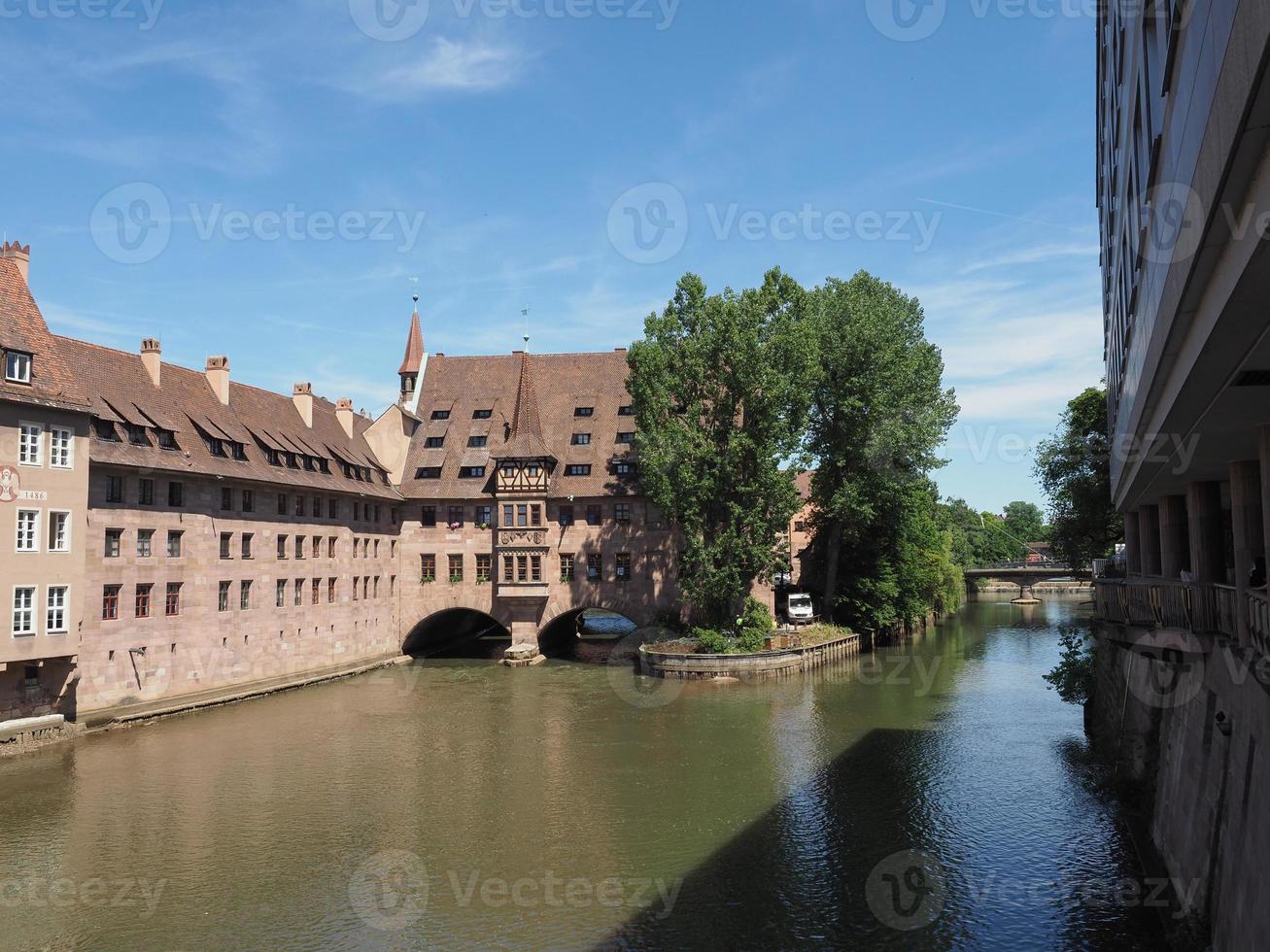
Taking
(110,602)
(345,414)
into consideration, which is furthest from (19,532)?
(345,414)

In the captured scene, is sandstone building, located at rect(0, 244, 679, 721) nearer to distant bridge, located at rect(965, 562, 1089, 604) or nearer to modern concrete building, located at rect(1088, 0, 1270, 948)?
modern concrete building, located at rect(1088, 0, 1270, 948)

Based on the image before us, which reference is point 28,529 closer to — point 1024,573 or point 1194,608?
point 1194,608

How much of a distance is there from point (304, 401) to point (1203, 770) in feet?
150

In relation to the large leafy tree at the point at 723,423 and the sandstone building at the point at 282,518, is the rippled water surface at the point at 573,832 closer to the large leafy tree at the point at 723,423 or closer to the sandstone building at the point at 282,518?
the sandstone building at the point at 282,518

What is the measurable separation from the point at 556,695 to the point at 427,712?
20.3 ft

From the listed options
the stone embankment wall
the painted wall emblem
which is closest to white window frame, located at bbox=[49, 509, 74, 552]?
the painted wall emblem

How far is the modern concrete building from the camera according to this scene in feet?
22.2

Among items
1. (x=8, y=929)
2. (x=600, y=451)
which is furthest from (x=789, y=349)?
(x=8, y=929)

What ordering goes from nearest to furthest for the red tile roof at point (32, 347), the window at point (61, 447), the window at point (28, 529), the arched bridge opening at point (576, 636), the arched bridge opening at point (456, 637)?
the window at point (28, 529)
the red tile roof at point (32, 347)
the window at point (61, 447)
the arched bridge opening at point (576, 636)
the arched bridge opening at point (456, 637)

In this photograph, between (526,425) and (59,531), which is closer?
(59,531)

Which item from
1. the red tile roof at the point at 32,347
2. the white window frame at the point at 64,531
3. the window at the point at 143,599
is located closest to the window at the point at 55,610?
the white window frame at the point at 64,531

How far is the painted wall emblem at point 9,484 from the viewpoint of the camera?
29.5 metres

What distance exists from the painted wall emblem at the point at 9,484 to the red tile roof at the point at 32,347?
225 centimetres

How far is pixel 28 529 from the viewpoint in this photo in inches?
1193
